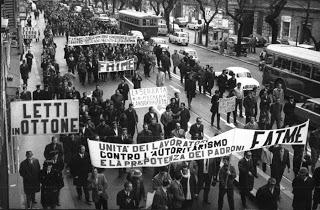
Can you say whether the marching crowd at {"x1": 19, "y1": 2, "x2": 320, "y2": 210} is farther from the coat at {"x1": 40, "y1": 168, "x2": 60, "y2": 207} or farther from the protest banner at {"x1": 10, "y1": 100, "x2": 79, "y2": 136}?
the protest banner at {"x1": 10, "y1": 100, "x2": 79, "y2": 136}

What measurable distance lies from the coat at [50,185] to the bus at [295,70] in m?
12.9

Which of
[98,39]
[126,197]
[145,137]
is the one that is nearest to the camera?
[126,197]

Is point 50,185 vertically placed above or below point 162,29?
below

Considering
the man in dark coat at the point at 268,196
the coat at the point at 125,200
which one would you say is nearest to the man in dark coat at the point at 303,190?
the man in dark coat at the point at 268,196

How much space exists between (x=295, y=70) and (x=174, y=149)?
14.3 metres

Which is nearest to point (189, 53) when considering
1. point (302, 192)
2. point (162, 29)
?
point (302, 192)

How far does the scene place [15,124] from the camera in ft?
35.3

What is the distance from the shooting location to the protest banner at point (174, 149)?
1099 cm

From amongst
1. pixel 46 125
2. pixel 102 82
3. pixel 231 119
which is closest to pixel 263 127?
pixel 231 119

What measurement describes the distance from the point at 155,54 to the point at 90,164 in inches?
799

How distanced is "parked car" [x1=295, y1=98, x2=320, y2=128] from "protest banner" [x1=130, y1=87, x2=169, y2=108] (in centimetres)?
511

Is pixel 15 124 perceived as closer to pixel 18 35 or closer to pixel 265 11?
pixel 18 35

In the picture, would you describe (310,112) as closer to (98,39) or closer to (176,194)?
(176,194)

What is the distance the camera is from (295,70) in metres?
24.0
